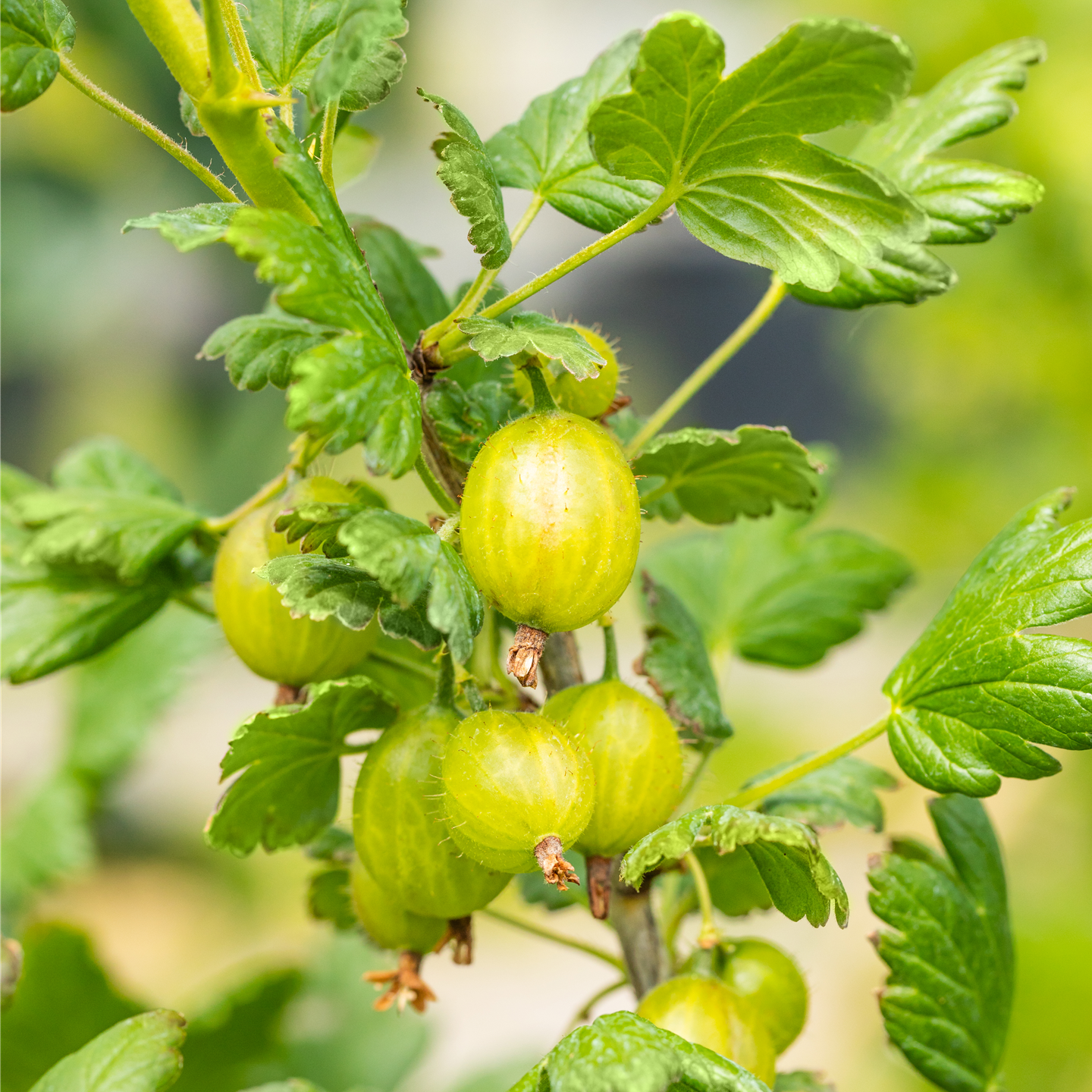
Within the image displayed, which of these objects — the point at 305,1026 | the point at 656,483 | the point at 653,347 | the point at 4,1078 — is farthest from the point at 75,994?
the point at 653,347

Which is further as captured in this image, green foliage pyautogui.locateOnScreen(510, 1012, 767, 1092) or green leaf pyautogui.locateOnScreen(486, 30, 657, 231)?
green leaf pyautogui.locateOnScreen(486, 30, 657, 231)

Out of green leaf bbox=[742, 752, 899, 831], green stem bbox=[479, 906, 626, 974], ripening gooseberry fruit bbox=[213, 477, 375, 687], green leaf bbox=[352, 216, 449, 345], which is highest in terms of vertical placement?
green leaf bbox=[352, 216, 449, 345]

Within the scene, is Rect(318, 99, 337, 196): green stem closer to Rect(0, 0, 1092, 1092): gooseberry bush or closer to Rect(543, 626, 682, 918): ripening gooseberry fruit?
Rect(0, 0, 1092, 1092): gooseberry bush

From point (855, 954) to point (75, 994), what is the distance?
7.06ft

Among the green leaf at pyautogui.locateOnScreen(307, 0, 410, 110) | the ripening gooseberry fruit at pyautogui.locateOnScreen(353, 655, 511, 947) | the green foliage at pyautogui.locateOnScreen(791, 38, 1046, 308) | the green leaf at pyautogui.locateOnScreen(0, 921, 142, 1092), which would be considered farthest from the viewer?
the green leaf at pyautogui.locateOnScreen(0, 921, 142, 1092)

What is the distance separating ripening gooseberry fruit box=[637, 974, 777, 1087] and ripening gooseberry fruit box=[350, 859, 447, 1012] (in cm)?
12

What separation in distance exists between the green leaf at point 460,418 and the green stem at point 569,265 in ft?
0.06

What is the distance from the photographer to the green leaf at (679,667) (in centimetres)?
65

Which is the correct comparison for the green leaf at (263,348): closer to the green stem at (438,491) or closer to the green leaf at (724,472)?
the green stem at (438,491)

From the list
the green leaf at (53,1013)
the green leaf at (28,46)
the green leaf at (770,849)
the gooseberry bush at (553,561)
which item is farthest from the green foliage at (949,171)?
the green leaf at (53,1013)

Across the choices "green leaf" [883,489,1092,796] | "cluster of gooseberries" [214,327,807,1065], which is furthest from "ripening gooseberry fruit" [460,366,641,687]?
"green leaf" [883,489,1092,796]

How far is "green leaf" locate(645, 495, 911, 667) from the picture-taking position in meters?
0.88

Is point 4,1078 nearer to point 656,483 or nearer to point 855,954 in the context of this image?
point 656,483

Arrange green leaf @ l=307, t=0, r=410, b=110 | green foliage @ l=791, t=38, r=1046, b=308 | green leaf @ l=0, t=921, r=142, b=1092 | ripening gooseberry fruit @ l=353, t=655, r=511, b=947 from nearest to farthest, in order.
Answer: green leaf @ l=307, t=0, r=410, b=110 → ripening gooseberry fruit @ l=353, t=655, r=511, b=947 → green foliage @ l=791, t=38, r=1046, b=308 → green leaf @ l=0, t=921, r=142, b=1092
